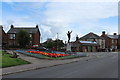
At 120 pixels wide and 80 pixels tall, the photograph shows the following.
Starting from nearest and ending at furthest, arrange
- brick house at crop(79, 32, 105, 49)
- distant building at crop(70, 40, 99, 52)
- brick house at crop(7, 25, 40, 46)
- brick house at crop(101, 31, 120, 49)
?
1. distant building at crop(70, 40, 99, 52)
2. brick house at crop(7, 25, 40, 46)
3. brick house at crop(79, 32, 105, 49)
4. brick house at crop(101, 31, 120, 49)

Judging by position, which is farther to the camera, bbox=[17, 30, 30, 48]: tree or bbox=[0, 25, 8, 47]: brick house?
bbox=[0, 25, 8, 47]: brick house

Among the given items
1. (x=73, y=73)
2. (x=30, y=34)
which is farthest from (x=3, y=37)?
(x=73, y=73)

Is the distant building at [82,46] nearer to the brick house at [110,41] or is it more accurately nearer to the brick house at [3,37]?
the brick house at [3,37]

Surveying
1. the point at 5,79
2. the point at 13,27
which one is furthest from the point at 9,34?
the point at 5,79

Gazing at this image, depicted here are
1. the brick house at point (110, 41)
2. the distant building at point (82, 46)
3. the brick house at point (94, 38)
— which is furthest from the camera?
the brick house at point (110, 41)

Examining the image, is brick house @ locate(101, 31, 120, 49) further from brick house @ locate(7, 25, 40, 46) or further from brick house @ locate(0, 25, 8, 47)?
brick house @ locate(0, 25, 8, 47)

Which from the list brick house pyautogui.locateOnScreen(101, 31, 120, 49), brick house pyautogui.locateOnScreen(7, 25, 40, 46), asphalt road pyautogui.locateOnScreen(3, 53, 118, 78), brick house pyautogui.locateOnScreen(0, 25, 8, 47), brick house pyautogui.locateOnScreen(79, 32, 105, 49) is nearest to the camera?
asphalt road pyautogui.locateOnScreen(3, 53, 118, 78)

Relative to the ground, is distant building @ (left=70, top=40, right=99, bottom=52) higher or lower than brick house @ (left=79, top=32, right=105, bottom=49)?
lower

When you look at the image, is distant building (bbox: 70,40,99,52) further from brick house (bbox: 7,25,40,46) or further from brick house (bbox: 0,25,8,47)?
brick house (bbox: 0,25,8,47)

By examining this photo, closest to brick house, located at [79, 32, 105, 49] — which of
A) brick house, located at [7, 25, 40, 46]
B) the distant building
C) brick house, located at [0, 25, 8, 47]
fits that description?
the distant building

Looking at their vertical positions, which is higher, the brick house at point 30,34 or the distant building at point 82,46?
the brick house at point 30,34

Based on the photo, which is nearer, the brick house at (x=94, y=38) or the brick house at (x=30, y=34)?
the brick house at (x=30, y=34)

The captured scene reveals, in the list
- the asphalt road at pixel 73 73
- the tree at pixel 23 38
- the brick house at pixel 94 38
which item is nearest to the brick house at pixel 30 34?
the tree at pixel 23 38

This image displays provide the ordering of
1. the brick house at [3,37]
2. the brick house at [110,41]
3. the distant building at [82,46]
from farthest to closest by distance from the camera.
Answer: the brick house at [110,41] → the distant building at [82,46] → the brick house at [3,37]
